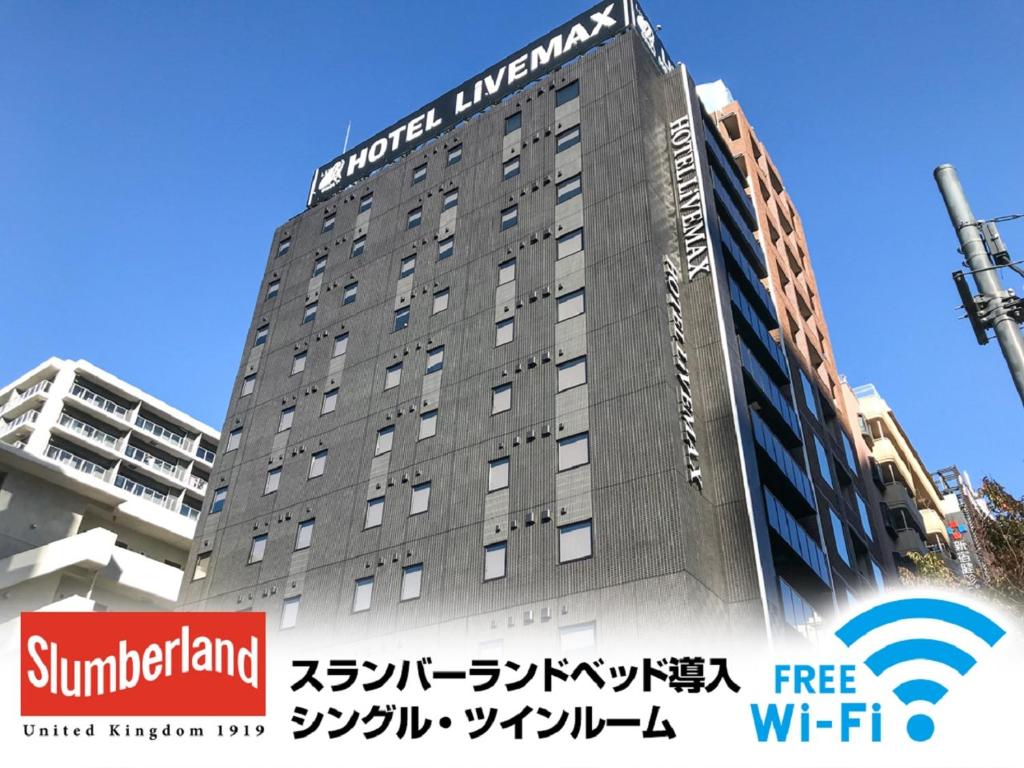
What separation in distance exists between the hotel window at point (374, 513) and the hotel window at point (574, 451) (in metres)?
8.76

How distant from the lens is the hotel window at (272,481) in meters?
43.2

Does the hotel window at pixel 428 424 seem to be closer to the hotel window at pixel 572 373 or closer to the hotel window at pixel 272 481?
the hotel window at pixel 572 373

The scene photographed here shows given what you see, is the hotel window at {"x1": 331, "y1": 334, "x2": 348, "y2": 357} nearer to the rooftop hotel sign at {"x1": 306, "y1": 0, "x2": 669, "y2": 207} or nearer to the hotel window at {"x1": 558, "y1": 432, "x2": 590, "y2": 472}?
the rooftop hotel sign at {"x1": 306, "y1": 0, "x2": 669, "y2": 207}

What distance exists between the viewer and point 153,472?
256 ft

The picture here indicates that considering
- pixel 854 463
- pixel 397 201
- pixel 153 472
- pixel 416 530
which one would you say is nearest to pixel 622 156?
pixel 397 201

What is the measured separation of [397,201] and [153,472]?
4123cm

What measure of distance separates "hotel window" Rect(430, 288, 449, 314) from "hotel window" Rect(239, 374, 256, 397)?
13050 mm

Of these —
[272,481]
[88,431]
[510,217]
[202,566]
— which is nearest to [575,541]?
[510,217]

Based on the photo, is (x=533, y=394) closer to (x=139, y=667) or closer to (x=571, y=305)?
(x=571, y=305)

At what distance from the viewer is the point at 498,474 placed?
34656 mm

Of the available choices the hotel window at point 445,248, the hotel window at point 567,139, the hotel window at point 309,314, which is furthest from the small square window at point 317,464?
the hotel window at point 567,139

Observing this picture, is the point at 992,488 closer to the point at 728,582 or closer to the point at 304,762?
the point at 728,582

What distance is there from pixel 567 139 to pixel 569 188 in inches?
146

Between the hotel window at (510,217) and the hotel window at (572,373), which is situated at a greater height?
the hotel window at (510,217)
